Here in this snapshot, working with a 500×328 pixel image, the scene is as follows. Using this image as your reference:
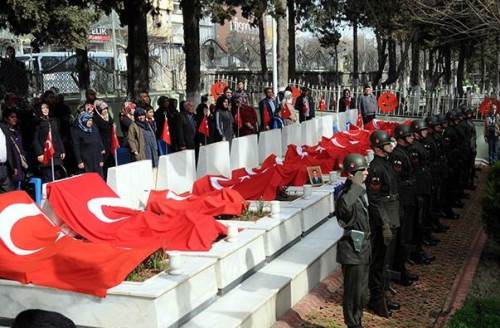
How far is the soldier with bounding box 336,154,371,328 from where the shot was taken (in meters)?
6.17

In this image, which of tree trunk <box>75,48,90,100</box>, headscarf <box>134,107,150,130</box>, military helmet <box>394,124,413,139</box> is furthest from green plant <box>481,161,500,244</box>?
tree trunk <box>75,48,90,100</box>

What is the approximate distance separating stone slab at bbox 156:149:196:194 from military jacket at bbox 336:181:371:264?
12.8ft

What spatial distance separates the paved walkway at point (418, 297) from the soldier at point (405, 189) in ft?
1.19

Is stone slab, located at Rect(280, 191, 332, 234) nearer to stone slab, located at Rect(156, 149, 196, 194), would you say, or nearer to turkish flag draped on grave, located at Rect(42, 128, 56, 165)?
stone slab, located at Rect(156, 149, 196, 194)

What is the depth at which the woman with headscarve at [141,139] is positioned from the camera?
10.4 metres

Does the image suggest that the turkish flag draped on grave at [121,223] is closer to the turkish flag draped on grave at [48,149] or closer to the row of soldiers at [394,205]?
the row of soldiers at [394,205]

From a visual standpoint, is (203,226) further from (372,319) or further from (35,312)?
(35,312)

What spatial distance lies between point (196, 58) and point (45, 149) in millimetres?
9635

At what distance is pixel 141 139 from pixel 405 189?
443cm

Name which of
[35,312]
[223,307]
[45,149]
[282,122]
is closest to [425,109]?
[282,122]

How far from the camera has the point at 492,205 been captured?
29.6 ft

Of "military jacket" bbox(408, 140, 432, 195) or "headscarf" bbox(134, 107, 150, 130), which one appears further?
"headscarf" bbox(134, 107, 150, 130)

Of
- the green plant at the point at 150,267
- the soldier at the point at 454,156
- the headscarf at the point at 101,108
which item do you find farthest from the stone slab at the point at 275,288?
the soldier at the point at 454,156

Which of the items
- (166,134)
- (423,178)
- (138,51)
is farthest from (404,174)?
(138,51)
